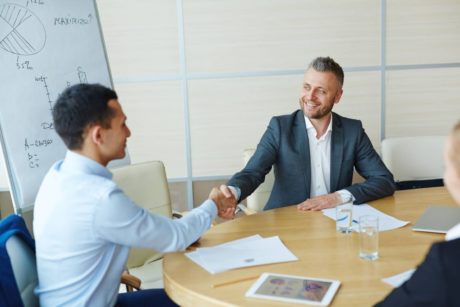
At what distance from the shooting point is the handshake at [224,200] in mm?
2135

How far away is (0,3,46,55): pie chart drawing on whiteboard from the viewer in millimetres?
2473

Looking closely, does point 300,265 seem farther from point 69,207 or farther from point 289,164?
point 289,164

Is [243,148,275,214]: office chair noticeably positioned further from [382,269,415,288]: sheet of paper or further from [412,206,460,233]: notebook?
[382,269,415,288]: sheet of paper

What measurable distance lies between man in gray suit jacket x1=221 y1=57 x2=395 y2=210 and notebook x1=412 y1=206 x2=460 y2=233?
50 centimetres

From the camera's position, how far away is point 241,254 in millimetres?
1817

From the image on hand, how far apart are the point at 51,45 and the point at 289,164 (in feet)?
4.43

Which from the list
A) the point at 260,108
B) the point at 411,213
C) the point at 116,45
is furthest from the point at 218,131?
the point at 411,213

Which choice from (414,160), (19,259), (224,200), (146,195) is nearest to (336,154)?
(414,160)

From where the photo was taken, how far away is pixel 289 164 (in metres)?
2.75

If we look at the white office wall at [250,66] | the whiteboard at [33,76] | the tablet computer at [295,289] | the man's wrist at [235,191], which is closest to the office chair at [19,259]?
the whiteboard at [33,76]

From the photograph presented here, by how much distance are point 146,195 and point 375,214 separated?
1152 millimetres

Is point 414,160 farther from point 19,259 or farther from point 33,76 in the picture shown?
point 19,259

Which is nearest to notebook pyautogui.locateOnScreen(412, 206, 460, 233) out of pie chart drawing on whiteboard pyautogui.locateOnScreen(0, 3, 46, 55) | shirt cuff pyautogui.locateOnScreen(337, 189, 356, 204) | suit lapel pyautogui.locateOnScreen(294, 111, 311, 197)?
shirt cuff pyautogui.locateOnScreen(337, 189, 356, 204)

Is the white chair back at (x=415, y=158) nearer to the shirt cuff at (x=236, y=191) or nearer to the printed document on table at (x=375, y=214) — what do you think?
the printed document on table at (x=375, y=214)
